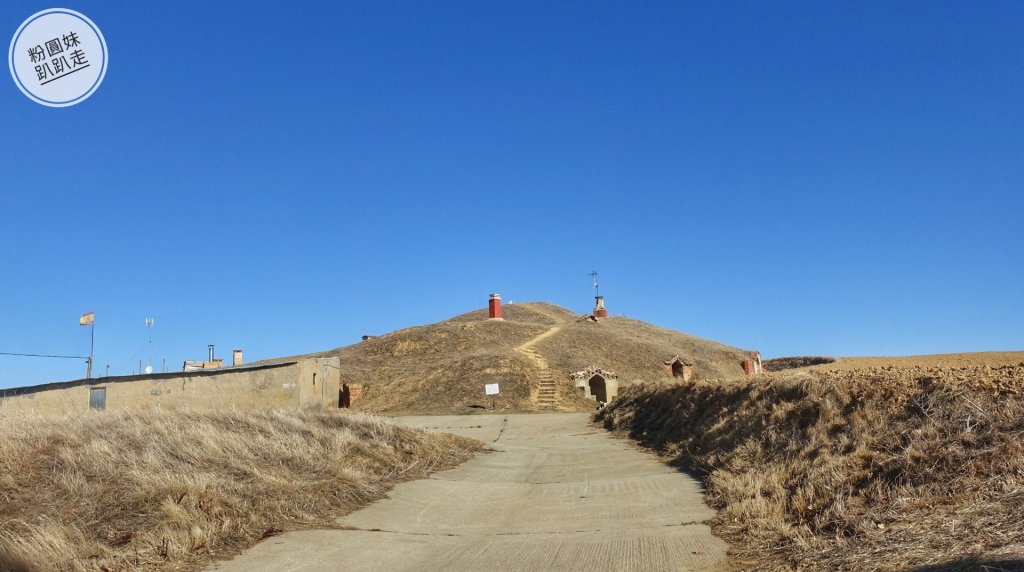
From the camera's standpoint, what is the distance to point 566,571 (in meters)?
6.70

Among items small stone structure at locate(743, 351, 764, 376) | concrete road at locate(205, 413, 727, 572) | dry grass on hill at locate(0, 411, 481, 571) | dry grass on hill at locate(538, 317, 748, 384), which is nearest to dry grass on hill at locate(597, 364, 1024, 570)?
concrete road at locate(205, 413, 727, 572)

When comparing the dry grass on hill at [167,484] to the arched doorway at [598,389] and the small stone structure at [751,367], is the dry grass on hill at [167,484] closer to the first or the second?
the arched doorway at [598,389]

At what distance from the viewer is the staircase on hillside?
4062cm

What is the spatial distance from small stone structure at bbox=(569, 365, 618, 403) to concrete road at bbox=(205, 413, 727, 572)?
1112 inches

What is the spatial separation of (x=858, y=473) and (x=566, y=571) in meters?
3.63

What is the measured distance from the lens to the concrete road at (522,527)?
713cm

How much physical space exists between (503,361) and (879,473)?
131 feet

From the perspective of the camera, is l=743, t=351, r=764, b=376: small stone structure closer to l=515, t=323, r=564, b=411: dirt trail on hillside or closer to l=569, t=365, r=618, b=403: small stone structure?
l=569, t=365, r=618, b=403: small stone structure

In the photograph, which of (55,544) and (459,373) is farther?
(459,373)

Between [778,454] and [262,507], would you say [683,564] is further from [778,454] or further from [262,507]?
[262,507]

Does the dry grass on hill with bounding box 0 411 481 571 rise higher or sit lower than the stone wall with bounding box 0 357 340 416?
lower

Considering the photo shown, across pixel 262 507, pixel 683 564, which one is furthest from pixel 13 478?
pixel 683 564

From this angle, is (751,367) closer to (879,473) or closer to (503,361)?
(503,361)

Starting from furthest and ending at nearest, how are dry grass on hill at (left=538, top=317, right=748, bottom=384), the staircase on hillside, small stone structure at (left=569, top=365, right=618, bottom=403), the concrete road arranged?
dry grass on hill at (left=538, top=317, right=748, bottom=384), small stone structure at (left=569, top=365, right=618, bottom=403), the staircase on hillside, the concrete road
